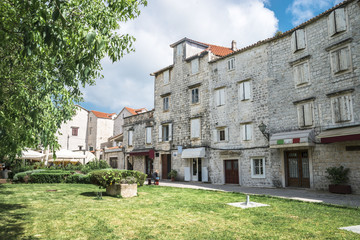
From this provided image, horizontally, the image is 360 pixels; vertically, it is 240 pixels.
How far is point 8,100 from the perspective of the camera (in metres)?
5.83

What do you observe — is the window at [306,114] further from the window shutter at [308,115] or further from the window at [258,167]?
the window at [258,167]

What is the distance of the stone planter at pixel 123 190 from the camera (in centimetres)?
1101

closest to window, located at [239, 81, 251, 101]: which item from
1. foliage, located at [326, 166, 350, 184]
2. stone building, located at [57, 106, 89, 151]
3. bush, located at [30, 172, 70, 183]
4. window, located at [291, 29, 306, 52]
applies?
window, located at [291, 29, 306, 52]

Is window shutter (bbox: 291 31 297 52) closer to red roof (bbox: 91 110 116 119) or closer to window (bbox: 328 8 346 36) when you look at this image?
window (bbox: 328 8 346 36)

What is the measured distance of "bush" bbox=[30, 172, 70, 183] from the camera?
18.7 meters

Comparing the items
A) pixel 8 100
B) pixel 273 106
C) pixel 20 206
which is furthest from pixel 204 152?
pixel 8 100

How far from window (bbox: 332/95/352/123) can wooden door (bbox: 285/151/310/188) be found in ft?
9.53

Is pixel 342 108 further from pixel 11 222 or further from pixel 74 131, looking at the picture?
pixel 74 131

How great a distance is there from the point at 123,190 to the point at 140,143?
18.5 m

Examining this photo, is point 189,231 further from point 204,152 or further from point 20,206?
point 204,152

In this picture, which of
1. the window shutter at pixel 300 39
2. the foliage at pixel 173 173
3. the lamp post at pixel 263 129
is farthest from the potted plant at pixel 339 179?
the foliage at pixel 173 173

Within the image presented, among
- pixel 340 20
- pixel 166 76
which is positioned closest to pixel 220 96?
pixel 166 76

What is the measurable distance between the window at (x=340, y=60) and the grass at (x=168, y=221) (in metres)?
8.49

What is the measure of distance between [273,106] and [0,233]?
Result: 16288mm
